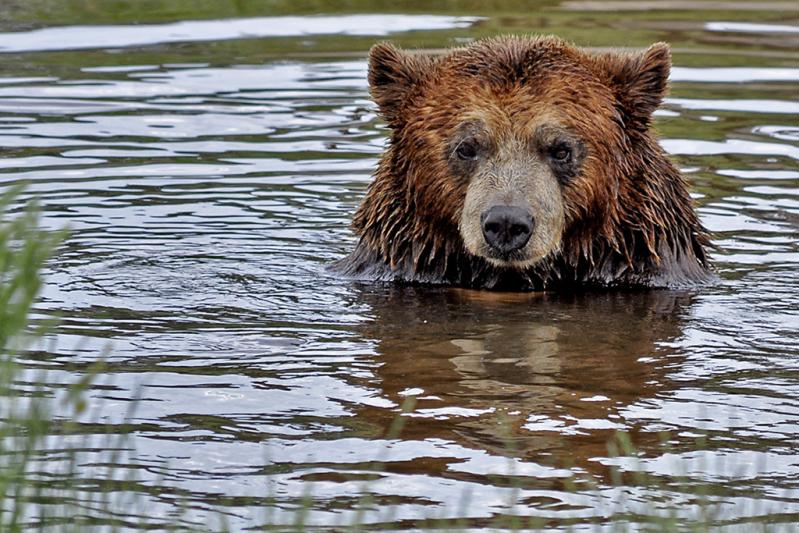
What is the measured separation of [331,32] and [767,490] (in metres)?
13.1

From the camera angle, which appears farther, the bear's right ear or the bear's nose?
the bear's right ear

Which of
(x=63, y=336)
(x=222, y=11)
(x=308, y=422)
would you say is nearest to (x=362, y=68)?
(x=222, y=11)

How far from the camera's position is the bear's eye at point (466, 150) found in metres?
8.70

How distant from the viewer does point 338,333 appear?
313 inches

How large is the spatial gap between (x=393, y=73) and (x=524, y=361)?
2.36 m

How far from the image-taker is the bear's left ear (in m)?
8.93

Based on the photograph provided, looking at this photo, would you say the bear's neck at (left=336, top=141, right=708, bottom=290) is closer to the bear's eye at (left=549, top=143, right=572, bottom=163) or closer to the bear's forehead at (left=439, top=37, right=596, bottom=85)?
the bear's eye at (left=549, top=143, right=572, bottom=163)

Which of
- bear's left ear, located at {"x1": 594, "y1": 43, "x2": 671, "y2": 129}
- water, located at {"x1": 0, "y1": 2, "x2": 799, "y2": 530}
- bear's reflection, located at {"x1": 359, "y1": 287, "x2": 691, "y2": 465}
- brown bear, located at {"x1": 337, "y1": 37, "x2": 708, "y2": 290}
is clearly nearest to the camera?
water, located at {"x1": 0, "y1": 2, "x2": 799, "y2": 530}

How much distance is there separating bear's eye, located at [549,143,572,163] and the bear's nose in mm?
590

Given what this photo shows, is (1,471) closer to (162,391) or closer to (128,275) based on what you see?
(162,391)

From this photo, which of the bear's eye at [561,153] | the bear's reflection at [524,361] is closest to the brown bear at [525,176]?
the bear's eye at [561,153]

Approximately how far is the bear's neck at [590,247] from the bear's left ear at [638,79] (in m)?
0.25

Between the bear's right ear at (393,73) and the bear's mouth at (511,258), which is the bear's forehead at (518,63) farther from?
the bear's mouth at (511,258)

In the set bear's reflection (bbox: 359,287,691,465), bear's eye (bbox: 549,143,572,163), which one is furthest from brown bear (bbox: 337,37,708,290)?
bear's reflection (bbox: 359,287,691,465)
